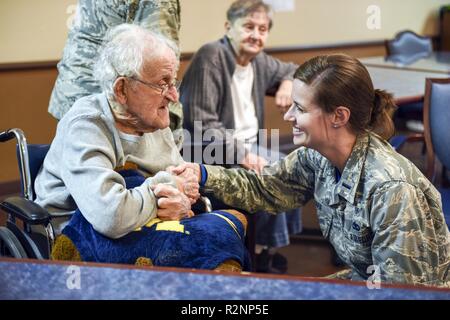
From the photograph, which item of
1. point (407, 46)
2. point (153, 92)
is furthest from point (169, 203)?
point (407, 46)

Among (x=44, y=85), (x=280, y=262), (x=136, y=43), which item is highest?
(x=136, y=43)

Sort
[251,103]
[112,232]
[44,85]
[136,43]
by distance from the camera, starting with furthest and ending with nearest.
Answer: [44,85] → [251,103] → [136,43] → [112,232]

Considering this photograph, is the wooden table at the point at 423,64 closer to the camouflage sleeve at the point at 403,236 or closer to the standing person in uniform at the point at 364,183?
the standing person in uniform at the point at 364,183

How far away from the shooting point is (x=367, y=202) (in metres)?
1.57

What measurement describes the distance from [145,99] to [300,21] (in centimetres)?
373

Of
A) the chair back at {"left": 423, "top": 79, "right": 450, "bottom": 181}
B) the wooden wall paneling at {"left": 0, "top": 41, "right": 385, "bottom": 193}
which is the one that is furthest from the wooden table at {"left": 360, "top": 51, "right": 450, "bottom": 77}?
the chair back at {"left": 423, "top": 79, "right": 450, "bottom": 181}

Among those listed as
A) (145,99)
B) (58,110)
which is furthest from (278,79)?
(145,99)

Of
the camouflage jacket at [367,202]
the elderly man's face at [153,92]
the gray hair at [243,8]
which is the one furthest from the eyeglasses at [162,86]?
the gray hair at [243,8]

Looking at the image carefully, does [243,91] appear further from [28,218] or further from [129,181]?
[28,218]

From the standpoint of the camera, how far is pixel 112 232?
1.54 m

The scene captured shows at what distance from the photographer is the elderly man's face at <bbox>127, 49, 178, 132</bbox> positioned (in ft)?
5.67

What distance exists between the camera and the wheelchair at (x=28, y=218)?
5.48 ft

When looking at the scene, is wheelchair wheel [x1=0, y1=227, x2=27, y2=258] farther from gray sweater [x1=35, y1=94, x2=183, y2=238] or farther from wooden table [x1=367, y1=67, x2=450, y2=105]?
wooden table [x1=367, y1=67, x2=450, y2=105]
